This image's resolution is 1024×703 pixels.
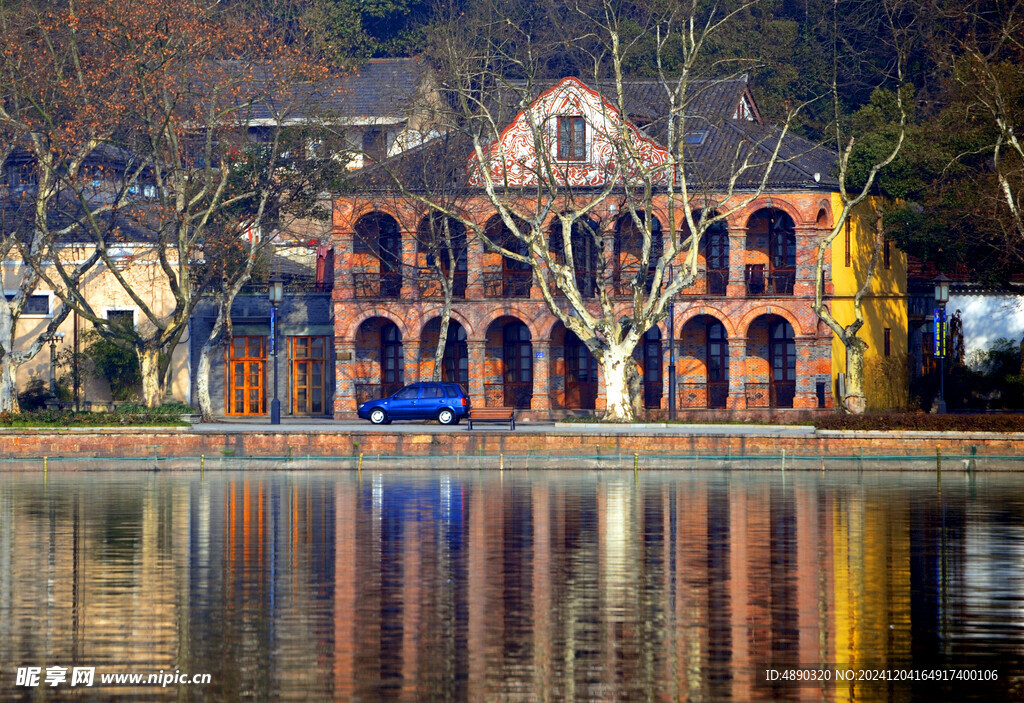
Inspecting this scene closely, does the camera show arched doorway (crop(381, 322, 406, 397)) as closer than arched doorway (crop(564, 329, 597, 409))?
No

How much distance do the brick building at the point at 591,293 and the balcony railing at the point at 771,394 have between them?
5 centimetres

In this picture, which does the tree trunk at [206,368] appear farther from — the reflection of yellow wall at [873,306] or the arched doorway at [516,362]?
the reflection of yellow wall at [873,306]

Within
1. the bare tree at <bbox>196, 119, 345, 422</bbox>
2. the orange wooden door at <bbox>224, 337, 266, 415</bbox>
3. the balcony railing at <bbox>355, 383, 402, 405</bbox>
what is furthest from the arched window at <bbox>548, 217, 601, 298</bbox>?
the orange wooden door at <bbox>224, 337, 266, 415</bbox>

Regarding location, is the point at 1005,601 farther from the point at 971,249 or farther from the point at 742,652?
the point at 971,249

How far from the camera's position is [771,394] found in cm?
4956

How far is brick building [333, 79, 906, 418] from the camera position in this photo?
158ft

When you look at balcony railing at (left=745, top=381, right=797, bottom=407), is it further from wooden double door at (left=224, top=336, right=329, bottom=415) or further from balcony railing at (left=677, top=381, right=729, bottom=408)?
wooden double door at (left=224, top=336, right=329, bottom=415)

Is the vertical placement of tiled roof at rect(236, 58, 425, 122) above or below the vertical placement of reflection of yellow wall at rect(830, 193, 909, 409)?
above

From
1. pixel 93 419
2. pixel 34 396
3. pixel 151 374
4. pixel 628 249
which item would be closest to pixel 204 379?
pixel 34 396

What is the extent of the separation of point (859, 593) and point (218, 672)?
6660mm

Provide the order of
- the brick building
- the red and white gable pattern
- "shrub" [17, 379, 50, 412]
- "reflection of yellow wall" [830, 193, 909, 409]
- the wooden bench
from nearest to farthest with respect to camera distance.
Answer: the wooden bench
the red and white gable pattern
the brick building
"shrub" [17, 379, 50, 412]
"reflection of yellow wall" [830, 193, 909, 409]

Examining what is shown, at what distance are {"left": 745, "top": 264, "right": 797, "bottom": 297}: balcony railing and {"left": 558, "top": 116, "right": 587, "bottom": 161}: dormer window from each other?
6662mm

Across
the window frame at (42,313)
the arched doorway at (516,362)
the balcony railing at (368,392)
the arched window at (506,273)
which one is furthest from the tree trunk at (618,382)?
the window frame at (42,313)

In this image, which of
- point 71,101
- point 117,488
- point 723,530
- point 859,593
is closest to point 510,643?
point 859,593
